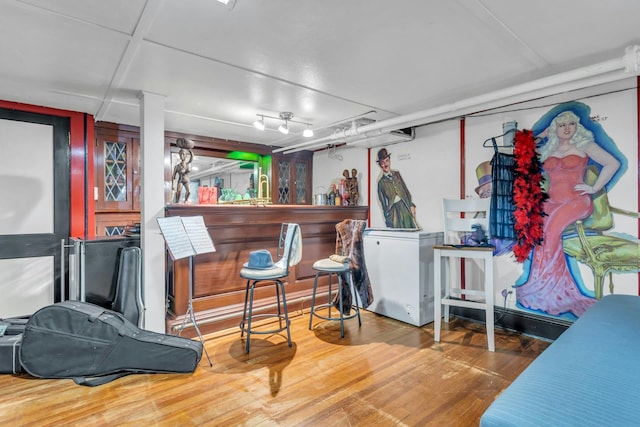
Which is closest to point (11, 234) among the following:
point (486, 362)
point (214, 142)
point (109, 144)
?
point (109, 144)

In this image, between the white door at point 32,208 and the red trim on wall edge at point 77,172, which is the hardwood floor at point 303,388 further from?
the red trim on wall edge at point 77,172

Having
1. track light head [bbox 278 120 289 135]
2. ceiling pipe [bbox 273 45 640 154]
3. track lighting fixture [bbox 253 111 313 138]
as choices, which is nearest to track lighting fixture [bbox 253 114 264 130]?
track lighting fixture [bbox 253 111 313 138]

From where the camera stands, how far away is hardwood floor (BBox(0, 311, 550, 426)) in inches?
74.5

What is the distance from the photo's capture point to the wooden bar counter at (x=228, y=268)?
313 cm

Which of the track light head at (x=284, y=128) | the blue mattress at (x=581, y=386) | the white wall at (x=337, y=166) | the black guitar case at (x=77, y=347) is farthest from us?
the white wall at (x=337, y=166)

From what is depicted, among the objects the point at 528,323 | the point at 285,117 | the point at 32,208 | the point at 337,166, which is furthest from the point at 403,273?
the point at 32,208

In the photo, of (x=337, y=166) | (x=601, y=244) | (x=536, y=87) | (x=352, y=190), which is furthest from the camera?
(x=337, y=166)

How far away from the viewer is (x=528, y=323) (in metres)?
3.12

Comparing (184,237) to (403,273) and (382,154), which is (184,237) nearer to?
(403,273)

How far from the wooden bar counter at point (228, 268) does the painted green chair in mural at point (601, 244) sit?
2749mm

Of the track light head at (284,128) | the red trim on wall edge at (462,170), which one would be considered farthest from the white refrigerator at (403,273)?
the track light head at (284,128)

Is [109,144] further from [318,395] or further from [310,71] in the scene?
[318,395]

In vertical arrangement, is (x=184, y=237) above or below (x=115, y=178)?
below

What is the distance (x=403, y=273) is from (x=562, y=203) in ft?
5.29
